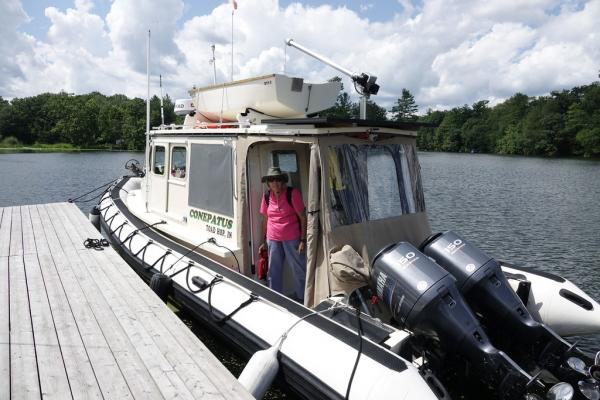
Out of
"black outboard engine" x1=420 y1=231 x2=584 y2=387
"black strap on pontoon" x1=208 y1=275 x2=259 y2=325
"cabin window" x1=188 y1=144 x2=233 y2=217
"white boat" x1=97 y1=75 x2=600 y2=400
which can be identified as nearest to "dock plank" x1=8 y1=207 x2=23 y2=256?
"white boat" x1=97 y1=75 x2=600 y2=400

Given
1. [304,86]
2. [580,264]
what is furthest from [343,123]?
[580,264]

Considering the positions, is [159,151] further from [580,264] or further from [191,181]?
[580,264]

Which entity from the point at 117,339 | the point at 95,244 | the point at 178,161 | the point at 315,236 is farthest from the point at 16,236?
the point at 315,236

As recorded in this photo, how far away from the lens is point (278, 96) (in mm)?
4945

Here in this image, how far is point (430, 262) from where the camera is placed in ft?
11.0

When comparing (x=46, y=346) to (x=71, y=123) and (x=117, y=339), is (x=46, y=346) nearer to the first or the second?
(x=117, y=339)

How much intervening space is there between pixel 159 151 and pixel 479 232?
9.46m

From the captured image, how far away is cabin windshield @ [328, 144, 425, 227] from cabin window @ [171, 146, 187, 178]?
2.72 m

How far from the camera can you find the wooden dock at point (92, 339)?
2969 millimetres

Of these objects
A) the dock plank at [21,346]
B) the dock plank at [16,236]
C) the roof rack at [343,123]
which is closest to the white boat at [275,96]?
the roof rack at [343,123]

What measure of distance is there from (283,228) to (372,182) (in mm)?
1024

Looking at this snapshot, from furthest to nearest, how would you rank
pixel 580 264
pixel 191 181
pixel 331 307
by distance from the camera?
pixel 580 264, pixel 191 181, pixel 331 307

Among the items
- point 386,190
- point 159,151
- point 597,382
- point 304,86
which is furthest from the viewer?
point 159,151

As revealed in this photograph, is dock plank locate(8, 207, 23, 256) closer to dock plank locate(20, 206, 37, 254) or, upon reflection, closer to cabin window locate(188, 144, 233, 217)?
dock plank locate(20, 206, 37, 254)
